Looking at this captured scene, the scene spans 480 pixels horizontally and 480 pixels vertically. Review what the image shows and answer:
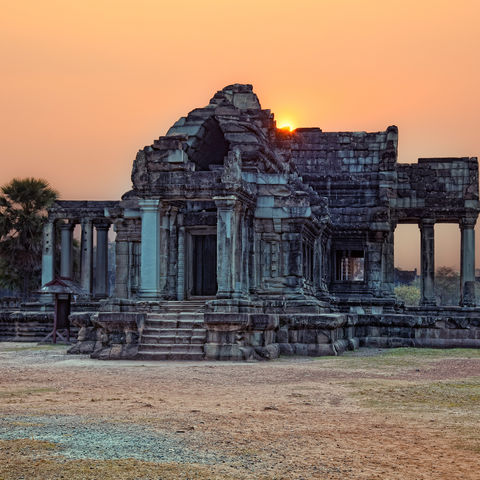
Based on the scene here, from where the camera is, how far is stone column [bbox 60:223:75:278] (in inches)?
1660

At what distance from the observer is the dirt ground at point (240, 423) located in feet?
23.5

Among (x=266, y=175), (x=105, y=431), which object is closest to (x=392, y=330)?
(x=266, y=175)

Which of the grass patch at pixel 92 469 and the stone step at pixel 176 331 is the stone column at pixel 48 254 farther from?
the grass patch at pixel 92 469

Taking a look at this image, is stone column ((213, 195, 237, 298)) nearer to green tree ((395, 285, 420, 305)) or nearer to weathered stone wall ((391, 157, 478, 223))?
weathered stone wall ((391, 157, 478, 223))

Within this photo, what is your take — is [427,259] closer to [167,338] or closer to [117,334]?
[167,338]

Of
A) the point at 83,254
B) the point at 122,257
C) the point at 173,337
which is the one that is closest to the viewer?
the point at 173,337

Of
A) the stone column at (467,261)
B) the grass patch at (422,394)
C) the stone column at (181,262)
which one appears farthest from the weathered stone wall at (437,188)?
the grass patch at (422,394)

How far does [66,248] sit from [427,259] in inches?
709

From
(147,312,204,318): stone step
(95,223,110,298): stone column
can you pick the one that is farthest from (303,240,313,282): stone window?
(95,223,110,298): stone column

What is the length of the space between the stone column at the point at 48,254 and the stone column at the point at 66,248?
0.82 m

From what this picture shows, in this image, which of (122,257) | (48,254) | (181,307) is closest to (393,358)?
(181,307)

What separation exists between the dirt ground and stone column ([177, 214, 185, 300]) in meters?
7.84

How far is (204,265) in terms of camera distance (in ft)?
81.4

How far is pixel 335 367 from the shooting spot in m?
16.8
